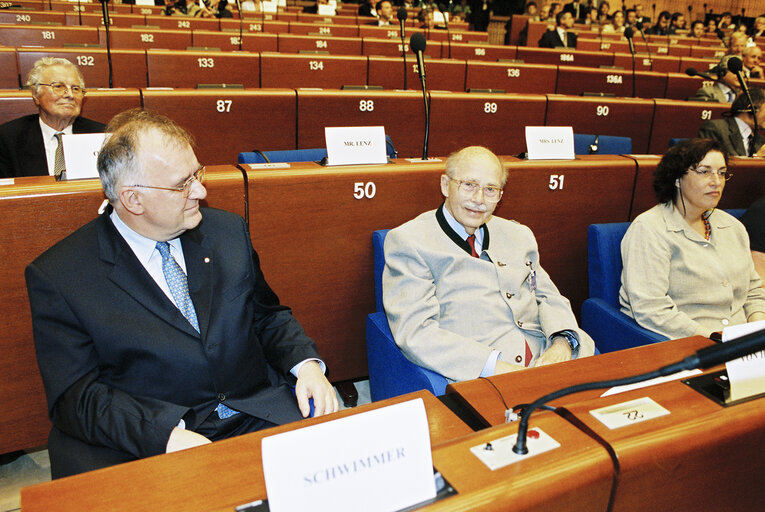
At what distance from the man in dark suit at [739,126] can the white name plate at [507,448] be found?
3451 mm

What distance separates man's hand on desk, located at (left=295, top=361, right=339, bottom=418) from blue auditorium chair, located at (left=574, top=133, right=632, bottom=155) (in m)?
2.45

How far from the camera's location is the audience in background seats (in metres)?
2.03

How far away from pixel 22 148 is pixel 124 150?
1624 millimetres

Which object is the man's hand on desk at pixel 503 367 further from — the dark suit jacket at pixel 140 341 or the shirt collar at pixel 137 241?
the shirt collar at pixel 137 241

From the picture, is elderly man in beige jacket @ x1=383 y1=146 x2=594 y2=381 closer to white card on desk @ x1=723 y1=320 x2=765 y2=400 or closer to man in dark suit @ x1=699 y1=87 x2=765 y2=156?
white card on desk @ x1=723 y1=320 x2=765 y2=400

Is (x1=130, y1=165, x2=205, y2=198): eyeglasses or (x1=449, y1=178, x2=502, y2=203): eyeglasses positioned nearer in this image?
(x1=130, y1=165, x2=205, y2=198): eyeglasses

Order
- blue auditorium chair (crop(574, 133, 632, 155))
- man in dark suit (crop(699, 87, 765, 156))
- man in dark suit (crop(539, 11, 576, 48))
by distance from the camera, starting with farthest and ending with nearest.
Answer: man in dark suit (crop(539, 11, 576, 48))
man in dark suit (crop(699, 87, 765, 156))
blue auditorium chair (crop(574, 133, 632, 155))

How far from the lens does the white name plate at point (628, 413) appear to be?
2.60ft

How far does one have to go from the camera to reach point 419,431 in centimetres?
69

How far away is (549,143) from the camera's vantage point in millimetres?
2463

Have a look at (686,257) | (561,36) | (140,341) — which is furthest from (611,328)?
(561,36)

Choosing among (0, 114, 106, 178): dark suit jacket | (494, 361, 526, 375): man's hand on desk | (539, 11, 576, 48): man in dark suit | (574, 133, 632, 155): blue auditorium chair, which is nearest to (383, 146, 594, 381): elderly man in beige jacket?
(494, 361, 526, 375): man's hand on desk

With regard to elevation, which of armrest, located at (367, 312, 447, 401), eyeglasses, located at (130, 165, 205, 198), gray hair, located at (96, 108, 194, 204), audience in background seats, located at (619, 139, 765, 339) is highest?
gray hair, located at (96, 108, 194, 204)

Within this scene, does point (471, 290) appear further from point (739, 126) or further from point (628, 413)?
point (739, 126)
